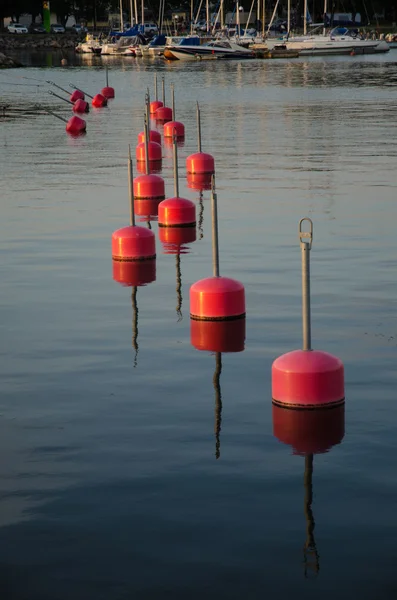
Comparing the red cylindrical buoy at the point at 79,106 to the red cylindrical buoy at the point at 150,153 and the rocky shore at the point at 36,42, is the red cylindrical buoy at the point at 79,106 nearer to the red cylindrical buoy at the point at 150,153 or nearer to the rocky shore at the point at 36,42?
the red cylindrical buoy at the point at 150,153

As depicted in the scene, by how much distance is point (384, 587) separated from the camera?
29.8 ft

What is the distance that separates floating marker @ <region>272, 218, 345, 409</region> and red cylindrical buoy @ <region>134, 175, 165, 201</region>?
1723cm

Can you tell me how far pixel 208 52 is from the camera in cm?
15062

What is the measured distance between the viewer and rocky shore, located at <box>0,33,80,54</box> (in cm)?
19162

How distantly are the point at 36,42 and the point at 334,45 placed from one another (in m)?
59.5

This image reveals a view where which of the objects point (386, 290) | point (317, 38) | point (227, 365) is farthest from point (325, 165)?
point (317, 38)

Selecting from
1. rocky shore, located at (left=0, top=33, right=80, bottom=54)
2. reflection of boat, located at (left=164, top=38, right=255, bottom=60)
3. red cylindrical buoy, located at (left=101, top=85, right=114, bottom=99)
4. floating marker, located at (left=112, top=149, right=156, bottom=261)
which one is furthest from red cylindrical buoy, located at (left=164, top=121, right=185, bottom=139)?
rocky shore, located at (left=0, top=33, right=80, bottom=54)

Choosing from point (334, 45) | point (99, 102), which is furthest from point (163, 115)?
point (334, 45)

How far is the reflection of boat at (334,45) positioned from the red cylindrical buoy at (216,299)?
13523 centimetres

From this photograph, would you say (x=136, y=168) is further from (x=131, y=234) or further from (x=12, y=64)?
(x=12, y=64)

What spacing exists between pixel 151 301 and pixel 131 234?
10.5 ft

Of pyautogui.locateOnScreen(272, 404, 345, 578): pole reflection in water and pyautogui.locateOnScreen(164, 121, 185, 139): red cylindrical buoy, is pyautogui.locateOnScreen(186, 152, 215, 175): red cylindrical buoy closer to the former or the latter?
pyautogui.locateOnScreen(164, 121, 185, 139): red cylindrical buoy

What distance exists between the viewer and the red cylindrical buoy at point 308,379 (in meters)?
13.1

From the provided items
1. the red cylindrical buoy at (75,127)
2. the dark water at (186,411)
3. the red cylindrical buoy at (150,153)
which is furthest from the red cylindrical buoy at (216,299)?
the red cylindrical buoy at (75,127)
